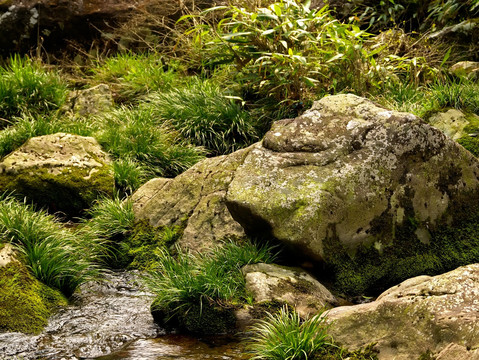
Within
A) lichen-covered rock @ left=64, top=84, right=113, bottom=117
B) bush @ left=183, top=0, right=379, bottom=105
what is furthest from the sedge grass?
lichen-covered rock @ left=64, top=84, right=113, bottom=117

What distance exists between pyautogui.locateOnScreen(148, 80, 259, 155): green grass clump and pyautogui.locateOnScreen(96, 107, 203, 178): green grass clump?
23cm

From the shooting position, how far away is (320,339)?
3895 millimetres

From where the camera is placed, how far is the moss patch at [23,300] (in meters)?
4.72

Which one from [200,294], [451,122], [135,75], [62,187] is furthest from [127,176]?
[451,122]

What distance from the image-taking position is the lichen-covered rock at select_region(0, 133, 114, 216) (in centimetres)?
748

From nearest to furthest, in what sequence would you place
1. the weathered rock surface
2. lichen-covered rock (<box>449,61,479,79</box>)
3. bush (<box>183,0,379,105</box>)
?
the weathered rock surface → bush (<box>183,0,379,105</box>) → lichen-covered rock (<box>449,61,479,79</box>)

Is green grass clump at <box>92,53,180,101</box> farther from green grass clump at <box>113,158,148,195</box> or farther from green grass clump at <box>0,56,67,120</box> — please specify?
green grass clump at <box>113,158,148,195</box>

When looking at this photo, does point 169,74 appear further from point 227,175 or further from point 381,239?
point 381,239

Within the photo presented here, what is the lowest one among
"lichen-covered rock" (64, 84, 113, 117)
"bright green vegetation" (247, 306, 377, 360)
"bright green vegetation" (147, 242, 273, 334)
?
"bright green vegetation" (147, 242, 273, 334)

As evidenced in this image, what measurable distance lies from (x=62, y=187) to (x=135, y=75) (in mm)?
3343

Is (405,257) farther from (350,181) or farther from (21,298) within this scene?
(21,298)

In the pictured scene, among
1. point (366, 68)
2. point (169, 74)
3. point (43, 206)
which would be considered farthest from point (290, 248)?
point (169, 74)

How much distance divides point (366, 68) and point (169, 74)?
3260 millimetres

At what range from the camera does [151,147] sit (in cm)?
832
